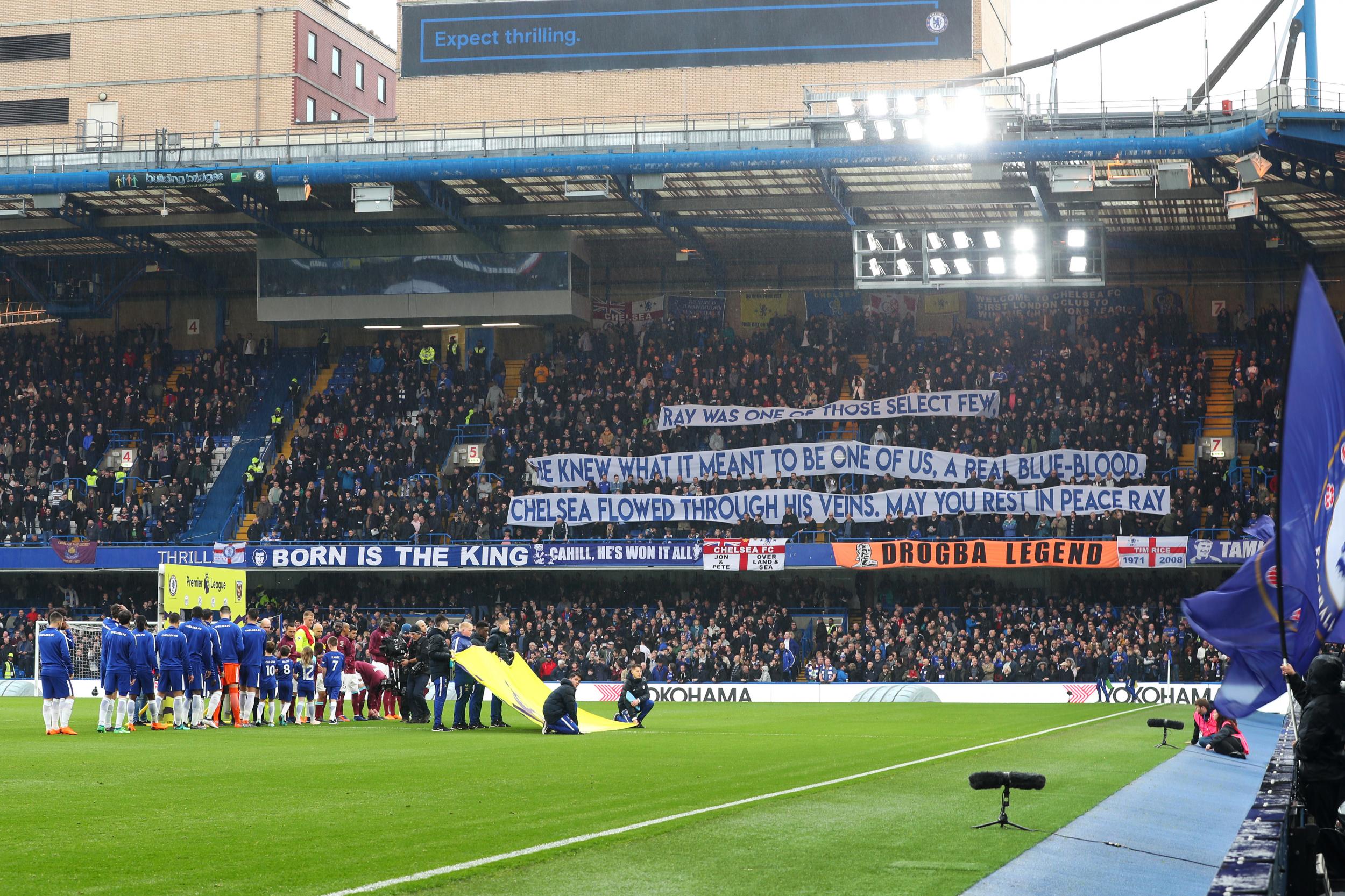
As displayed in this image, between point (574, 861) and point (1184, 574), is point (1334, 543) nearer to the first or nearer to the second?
point (574, 861)

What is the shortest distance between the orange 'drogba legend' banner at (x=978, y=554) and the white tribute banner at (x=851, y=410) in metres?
5.25

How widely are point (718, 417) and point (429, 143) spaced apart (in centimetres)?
1221

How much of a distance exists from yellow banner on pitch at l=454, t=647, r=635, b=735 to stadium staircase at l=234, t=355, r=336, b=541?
25116 millimetres

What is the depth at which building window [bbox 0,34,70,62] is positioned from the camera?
56562mm

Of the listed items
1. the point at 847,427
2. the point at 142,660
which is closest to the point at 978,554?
the point at 847,427

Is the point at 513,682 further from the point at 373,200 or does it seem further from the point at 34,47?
the point at 34,47

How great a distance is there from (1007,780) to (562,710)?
11.9 meters

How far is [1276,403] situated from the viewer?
43.8 metres

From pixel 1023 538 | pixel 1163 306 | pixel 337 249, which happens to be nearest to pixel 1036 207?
pixel 1163 306

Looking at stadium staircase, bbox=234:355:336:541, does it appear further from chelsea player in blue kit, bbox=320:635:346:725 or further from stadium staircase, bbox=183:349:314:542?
chelsea player in blue kit, bbox=320:635:346:725

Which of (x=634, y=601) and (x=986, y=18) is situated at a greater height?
(x=986, y=18)

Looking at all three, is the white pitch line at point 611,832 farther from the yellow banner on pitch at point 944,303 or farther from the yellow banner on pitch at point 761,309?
the yellow banner on pitch at point 761,309

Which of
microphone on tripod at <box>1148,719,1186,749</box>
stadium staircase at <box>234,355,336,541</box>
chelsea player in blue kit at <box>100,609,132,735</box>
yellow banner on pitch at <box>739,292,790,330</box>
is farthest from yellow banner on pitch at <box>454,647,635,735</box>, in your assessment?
yellow banner on pitch at <box>739,292,790,330</box>

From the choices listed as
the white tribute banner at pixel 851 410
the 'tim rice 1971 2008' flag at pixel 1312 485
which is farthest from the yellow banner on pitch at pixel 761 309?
the 'tim rice 1971 2008' flag at pixel 1312 485
